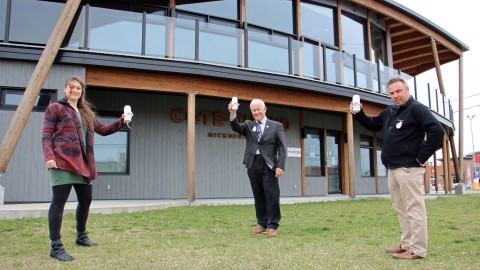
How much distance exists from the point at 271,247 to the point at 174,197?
6491mm

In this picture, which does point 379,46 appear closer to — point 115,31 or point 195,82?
point 195,82

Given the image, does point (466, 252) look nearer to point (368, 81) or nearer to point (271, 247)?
point (271, 247)

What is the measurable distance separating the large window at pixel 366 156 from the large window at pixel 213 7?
6.44 m

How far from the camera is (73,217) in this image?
6.23m

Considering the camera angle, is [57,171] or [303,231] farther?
[303,231]

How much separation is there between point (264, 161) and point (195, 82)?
461 centimetres

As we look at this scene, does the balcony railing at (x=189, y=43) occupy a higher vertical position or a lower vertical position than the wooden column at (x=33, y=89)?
higher

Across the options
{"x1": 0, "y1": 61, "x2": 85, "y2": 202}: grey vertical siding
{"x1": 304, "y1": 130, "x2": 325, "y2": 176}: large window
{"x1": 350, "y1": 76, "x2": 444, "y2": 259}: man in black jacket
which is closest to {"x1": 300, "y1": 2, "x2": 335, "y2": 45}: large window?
{"x1": 304, "y1": 130, "x2": 325, "y2": 176}: large window

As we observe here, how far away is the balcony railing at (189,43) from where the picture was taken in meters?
8.39

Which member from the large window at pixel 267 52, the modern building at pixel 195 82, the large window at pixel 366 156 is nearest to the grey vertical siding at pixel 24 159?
the modern building at pixel 195 82

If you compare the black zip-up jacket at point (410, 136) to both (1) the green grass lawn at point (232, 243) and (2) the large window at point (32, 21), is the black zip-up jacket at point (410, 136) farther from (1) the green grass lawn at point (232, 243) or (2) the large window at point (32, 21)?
(2) the large window at point (32, 21)

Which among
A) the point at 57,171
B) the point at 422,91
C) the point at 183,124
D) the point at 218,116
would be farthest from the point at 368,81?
the point at 57,171

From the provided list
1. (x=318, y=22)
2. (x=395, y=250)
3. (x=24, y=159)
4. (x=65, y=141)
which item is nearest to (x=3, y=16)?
(x=24, y=159)

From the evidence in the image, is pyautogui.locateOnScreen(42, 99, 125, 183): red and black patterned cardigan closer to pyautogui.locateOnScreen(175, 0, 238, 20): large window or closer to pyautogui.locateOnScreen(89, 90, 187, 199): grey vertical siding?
Answer: pyautogui.locateOnScreen(89, 90, 187, 199): grey vertical siding
